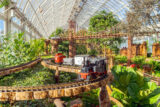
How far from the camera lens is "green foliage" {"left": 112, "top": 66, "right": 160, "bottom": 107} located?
19.8 ft

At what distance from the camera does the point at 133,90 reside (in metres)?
6.18

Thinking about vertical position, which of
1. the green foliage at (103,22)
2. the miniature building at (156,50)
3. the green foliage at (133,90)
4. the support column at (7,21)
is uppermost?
the green foliage at (103,22)

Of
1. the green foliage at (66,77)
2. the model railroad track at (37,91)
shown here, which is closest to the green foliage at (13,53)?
the green foliage at (66,77)

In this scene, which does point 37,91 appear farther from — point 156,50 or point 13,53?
point 156,50

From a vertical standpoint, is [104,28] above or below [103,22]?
below

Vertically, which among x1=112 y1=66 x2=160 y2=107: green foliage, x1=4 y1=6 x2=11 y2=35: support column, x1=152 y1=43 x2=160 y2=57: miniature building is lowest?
x1=112 y1=66 x2=160 y2=107: green foliage

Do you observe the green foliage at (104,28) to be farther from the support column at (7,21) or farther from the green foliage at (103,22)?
the support column at (7,21)

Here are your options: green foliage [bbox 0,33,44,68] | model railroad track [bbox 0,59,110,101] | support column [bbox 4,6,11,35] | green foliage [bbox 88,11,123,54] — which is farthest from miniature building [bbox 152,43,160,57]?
model railroad track [bbox 0,59,110,101]

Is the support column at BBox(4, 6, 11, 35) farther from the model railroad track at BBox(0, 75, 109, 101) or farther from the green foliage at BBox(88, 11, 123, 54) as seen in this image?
the green foliage at BBox(88, 11, 123, 54)

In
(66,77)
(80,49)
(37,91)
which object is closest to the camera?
(37,91)

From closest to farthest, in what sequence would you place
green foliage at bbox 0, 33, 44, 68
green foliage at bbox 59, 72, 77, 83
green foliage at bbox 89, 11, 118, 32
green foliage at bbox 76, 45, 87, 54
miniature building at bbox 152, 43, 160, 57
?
green foliage at bbox 0, 33, 44, 68
green foliage at bbox 59, 72, 77, 83
miniature building at bbox 152, 43, 160, 57
green foliage at bbox 89, 11, 118, 32
green foliage at bbox 76, 45, 87, 54

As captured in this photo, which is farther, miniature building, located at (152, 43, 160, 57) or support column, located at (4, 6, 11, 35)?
miniature building, located at (152, 43, 160, 57)

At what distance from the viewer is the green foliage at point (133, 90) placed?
6.03 metres

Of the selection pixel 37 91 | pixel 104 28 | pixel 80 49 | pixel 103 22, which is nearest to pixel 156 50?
pixel 104 28
